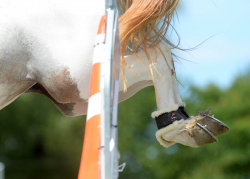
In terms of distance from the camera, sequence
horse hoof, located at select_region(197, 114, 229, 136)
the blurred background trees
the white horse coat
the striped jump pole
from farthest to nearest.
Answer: the blurred background trees, horse hoof, located at select_region(197, 114, 229, 136), the white horse coat, the striped jump pole

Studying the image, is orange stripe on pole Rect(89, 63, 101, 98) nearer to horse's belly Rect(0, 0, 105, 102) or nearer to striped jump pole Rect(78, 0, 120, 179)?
striped jump pole Rect(78, 0, 120, 179)

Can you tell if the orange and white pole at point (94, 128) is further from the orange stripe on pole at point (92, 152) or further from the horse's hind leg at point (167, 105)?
the horse's hind leg at point (167, 105)

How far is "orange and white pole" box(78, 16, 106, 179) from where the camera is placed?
1.65 metres

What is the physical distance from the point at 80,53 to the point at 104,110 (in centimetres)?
41

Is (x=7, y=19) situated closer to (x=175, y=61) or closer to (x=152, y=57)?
(x=152, y=57)

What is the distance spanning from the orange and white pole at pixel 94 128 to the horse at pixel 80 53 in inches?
8.7

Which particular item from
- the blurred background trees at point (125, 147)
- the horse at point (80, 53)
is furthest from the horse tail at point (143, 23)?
the blurred background trees at point (125, 147)

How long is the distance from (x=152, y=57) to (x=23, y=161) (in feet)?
47.5

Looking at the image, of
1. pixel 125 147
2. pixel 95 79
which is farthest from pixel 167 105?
pixel 125 147

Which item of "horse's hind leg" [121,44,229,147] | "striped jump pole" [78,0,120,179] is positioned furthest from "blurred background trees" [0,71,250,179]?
"striped jump pole" [78,0,120,179]

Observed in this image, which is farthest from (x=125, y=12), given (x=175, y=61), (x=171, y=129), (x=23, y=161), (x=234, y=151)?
(x=234, y=151)

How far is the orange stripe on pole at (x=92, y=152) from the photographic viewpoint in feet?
5.40

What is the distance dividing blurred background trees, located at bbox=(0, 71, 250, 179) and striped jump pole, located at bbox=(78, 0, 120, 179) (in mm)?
11609

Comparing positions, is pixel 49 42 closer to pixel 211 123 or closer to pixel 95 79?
pixel 95 79
